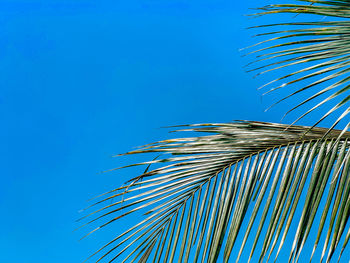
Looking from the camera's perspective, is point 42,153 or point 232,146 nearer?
point 232,146

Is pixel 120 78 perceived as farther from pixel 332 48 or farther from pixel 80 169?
pixel 332 48

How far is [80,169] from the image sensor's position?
6.78m

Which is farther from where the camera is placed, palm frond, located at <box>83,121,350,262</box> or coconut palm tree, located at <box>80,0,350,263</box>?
palm frond, located at <box>83,121,350,262</box>

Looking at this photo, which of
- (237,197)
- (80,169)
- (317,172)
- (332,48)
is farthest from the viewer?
(80,169)

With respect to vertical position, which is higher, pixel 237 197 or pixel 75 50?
pixel 75 50

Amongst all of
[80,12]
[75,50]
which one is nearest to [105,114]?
[75,50]

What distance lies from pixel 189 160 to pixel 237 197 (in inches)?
6.2

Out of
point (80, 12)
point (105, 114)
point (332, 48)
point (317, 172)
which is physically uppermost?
point (80, 12)

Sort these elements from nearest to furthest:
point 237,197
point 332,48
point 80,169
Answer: point 332,48
point 237,197
point 80,169

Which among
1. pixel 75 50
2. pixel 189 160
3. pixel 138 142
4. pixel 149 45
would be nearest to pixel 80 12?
pixel 75 50

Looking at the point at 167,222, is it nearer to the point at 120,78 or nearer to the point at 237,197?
the point at 237,197

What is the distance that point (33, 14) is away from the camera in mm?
7027

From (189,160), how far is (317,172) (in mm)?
312

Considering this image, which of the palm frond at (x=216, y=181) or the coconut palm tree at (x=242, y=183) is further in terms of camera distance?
the palm frond at (x=216, y=181)
